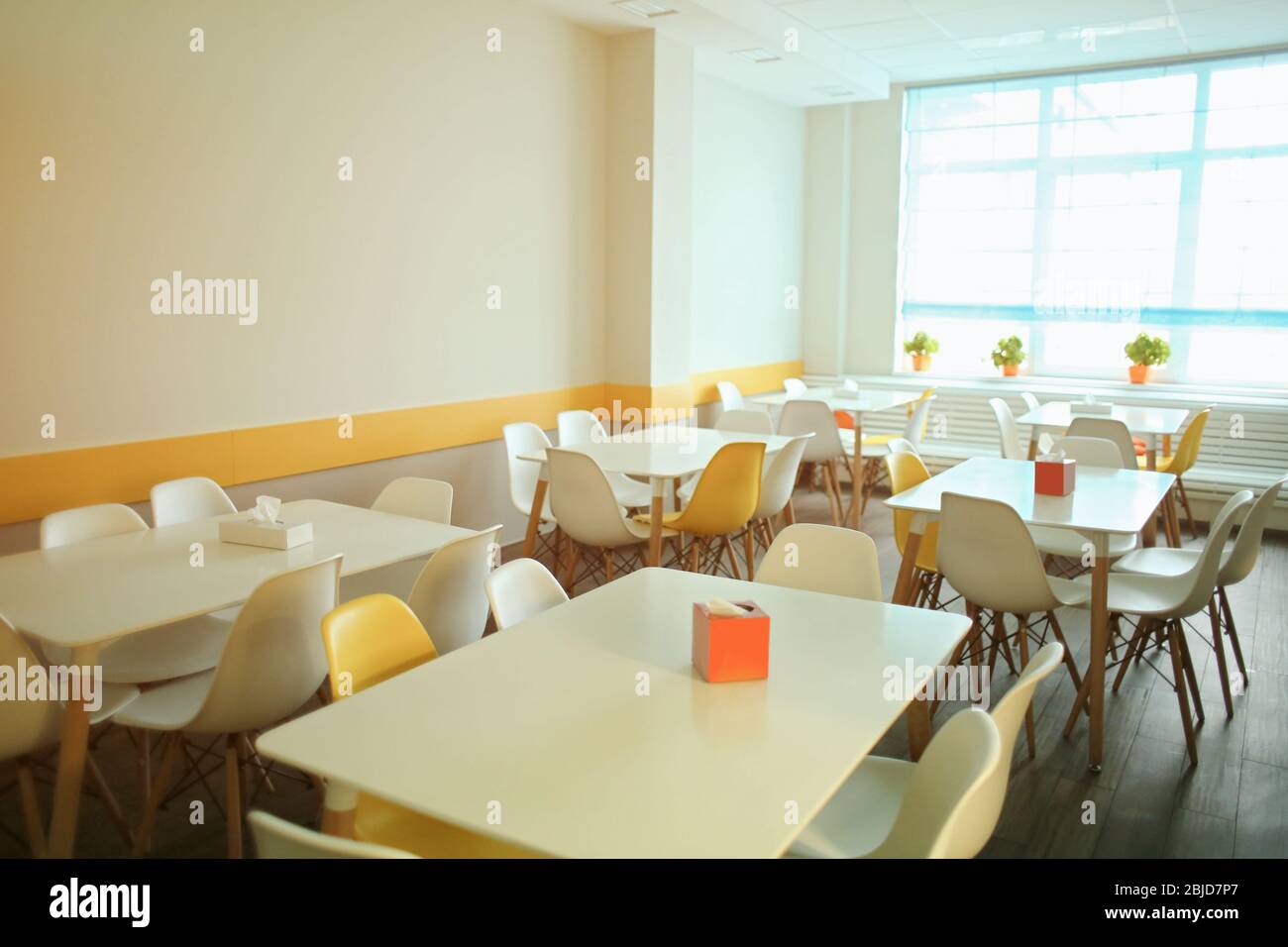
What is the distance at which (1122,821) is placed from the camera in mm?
3090

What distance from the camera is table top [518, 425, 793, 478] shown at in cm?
452

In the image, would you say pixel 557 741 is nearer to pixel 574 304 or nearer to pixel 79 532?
pixel 79 532

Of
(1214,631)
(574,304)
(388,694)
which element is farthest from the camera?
(574,304)

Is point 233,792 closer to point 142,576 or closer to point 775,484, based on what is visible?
point 142,576

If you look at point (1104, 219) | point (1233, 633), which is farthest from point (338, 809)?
point (1104, 219)

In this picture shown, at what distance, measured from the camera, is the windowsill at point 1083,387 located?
7.32 meters

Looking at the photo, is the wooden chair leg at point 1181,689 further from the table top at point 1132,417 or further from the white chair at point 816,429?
the white chair at point 816,429

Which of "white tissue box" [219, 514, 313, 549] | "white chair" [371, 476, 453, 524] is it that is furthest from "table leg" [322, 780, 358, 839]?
"white chair" [371, 476, 453, 524]

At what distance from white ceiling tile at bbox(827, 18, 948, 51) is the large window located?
1504 mm

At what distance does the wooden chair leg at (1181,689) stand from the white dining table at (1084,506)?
0.73ft

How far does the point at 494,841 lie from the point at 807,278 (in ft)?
24.7

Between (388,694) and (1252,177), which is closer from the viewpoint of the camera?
(388,694)

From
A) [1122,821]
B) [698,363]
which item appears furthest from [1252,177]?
[1122,821]

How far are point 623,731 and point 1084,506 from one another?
255cm
